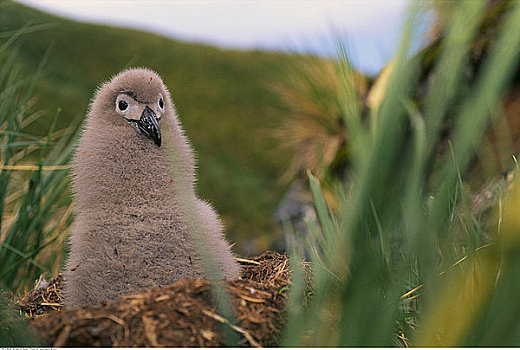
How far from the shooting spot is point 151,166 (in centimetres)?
131

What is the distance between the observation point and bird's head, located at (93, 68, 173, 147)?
130 centimetres

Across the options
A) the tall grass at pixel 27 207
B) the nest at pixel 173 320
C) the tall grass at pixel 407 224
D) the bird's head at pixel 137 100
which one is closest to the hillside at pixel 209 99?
the tall grass at pixel 27 207

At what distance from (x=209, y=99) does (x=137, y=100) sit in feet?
36.8

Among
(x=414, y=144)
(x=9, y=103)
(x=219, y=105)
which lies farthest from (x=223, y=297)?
(x=219, y=105)

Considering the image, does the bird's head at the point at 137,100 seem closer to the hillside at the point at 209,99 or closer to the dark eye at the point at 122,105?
the dark eye at the point at 122,105

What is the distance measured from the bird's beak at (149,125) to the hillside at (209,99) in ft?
24.5

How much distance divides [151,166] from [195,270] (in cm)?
33

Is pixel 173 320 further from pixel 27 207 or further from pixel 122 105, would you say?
pixel 27 207

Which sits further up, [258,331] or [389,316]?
[389,316]

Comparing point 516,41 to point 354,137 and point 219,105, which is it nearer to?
point 354,137

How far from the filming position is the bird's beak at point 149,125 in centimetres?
127

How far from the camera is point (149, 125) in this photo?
128 centimetres

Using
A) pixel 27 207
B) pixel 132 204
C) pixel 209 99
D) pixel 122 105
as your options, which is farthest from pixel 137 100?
pixel 209 99

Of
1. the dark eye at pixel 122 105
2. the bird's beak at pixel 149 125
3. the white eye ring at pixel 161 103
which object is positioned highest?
the white eye ring at pixel 161 103
